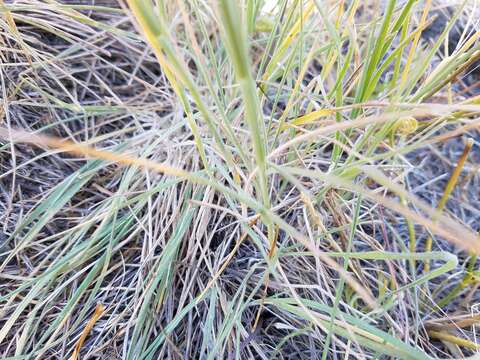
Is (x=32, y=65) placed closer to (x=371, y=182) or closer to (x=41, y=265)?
(x=41, y=265)

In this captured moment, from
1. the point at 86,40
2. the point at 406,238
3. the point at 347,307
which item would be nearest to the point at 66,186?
the point at 86,40

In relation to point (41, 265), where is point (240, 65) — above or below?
above

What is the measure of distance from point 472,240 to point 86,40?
714 millimetres

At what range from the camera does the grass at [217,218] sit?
60 centimetres

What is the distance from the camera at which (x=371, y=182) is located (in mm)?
730

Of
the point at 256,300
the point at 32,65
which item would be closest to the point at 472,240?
the point at 256,300

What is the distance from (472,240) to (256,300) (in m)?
0.34

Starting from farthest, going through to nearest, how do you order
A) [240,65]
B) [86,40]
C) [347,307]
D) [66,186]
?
[86,40], [66,186], [347,307], [240,65]

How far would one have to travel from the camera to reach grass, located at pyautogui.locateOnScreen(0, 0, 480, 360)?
0.60 metres

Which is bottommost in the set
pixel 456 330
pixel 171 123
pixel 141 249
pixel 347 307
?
pixel 456 330

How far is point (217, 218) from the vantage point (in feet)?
2.37

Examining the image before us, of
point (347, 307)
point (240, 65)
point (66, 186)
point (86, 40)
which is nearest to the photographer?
point (240, 65)

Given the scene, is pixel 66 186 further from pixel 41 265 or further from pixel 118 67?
pixel 118 67

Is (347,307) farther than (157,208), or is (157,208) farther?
(157,208)
